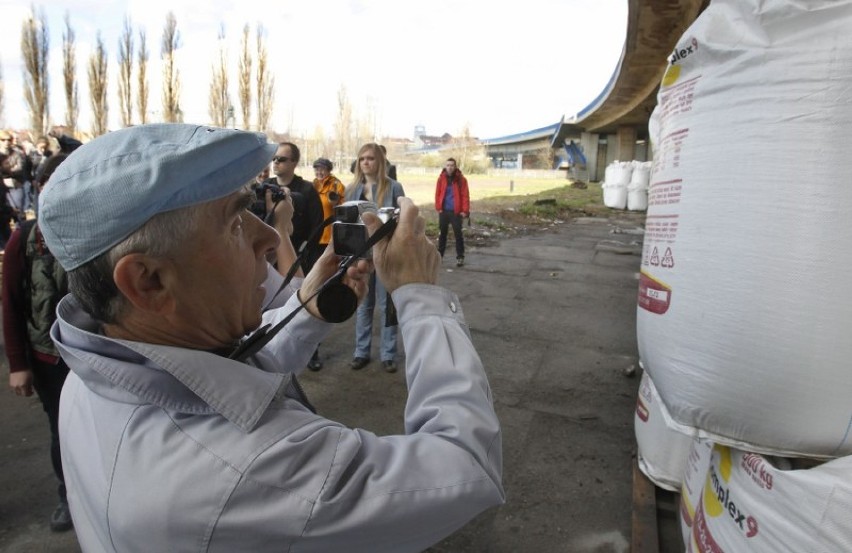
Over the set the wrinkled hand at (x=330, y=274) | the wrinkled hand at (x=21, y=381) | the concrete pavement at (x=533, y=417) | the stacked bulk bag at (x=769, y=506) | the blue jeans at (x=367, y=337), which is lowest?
the concrete pavement at (x=533, y=417)

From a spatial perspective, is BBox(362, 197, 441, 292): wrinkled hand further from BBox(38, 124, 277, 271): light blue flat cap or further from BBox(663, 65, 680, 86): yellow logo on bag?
BBox(663, 65, 680, 86): yellow logo on bag

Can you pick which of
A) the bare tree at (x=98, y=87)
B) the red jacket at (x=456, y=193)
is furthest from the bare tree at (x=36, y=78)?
the red jacket at (x=456, y=193)

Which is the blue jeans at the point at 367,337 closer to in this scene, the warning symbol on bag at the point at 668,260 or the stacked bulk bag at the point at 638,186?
the warning symbol on bag at the point at 668,260

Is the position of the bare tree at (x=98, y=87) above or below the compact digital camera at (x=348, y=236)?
above

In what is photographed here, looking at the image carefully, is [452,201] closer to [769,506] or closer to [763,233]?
[763,233]

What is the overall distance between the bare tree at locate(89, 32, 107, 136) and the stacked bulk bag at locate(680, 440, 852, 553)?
22.7 metres

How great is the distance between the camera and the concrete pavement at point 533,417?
239 centimetres

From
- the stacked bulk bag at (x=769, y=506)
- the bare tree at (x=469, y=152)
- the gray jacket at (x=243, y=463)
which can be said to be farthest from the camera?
the bare tree at (x=469, y=152)

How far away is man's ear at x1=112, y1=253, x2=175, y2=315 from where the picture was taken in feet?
2.54

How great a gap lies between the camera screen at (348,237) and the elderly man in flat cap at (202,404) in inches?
13.2

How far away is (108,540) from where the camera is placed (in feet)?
2.55

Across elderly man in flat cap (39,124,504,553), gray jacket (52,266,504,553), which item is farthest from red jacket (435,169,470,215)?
gray jacket (52,266,504,553)

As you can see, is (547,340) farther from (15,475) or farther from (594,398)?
(15,475)

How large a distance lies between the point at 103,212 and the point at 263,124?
78.0 ft
